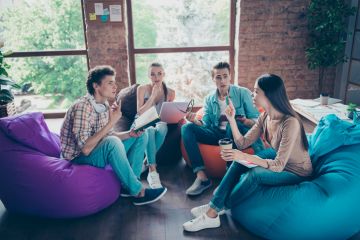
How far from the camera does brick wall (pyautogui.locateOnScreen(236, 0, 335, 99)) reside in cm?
471

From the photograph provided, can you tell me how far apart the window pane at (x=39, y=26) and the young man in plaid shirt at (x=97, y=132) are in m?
2.49

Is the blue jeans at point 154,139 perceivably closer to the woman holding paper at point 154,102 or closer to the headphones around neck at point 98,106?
the woman holding paper at point 154,102

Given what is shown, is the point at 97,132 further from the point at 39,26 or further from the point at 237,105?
the point at 39,26

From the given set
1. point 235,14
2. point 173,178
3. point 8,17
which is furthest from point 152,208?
point 8,17

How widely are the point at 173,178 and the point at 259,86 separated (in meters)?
1.41

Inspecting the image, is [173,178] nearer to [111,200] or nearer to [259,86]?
[111,200]

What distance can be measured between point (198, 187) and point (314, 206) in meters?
1.06

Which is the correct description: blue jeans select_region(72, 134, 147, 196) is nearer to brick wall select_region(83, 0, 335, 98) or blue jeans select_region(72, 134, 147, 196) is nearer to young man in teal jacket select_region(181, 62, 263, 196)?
young man in teal jacket select_region(181, 62, 263, 196)

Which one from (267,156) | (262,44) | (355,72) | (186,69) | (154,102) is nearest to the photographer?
(267,156)

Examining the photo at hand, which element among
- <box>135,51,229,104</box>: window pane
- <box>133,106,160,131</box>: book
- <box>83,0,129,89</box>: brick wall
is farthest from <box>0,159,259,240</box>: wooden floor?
A: <box>135,51,229,104</box>: window pane

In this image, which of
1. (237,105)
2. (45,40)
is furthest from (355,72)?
(45,40)

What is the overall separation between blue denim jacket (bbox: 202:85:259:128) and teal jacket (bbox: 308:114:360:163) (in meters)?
0.68

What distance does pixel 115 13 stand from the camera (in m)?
4.61

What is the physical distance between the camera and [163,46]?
5051 mm
